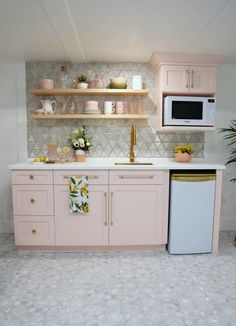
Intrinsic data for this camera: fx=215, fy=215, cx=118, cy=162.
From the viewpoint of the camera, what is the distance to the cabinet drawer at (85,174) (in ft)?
7.39

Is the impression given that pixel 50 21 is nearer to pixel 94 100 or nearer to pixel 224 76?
pixel 94 100

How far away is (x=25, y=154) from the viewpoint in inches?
111

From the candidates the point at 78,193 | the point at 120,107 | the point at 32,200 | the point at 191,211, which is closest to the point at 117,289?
the point at 78,193

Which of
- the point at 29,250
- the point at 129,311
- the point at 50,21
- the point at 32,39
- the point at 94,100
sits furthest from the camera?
the point at 94,100

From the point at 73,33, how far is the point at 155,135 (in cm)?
150

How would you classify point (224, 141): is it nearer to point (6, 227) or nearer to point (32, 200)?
point (32, 200)

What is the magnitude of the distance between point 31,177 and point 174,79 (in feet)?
6.34

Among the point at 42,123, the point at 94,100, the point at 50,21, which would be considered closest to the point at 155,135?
the point at 94,100

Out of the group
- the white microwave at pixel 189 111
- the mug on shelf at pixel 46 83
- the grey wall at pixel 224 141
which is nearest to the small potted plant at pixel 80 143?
the mug on shelf at pixel 46 83

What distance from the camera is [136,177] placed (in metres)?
2.28

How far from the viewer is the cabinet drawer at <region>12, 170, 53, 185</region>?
2246 millimetres

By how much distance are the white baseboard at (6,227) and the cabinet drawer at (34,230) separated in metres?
0.66

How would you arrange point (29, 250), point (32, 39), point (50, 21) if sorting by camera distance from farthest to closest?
point (29, 250) < point (32, 39) < point (50, 21)

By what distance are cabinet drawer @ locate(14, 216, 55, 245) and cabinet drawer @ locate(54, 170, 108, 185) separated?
42 centimetres
